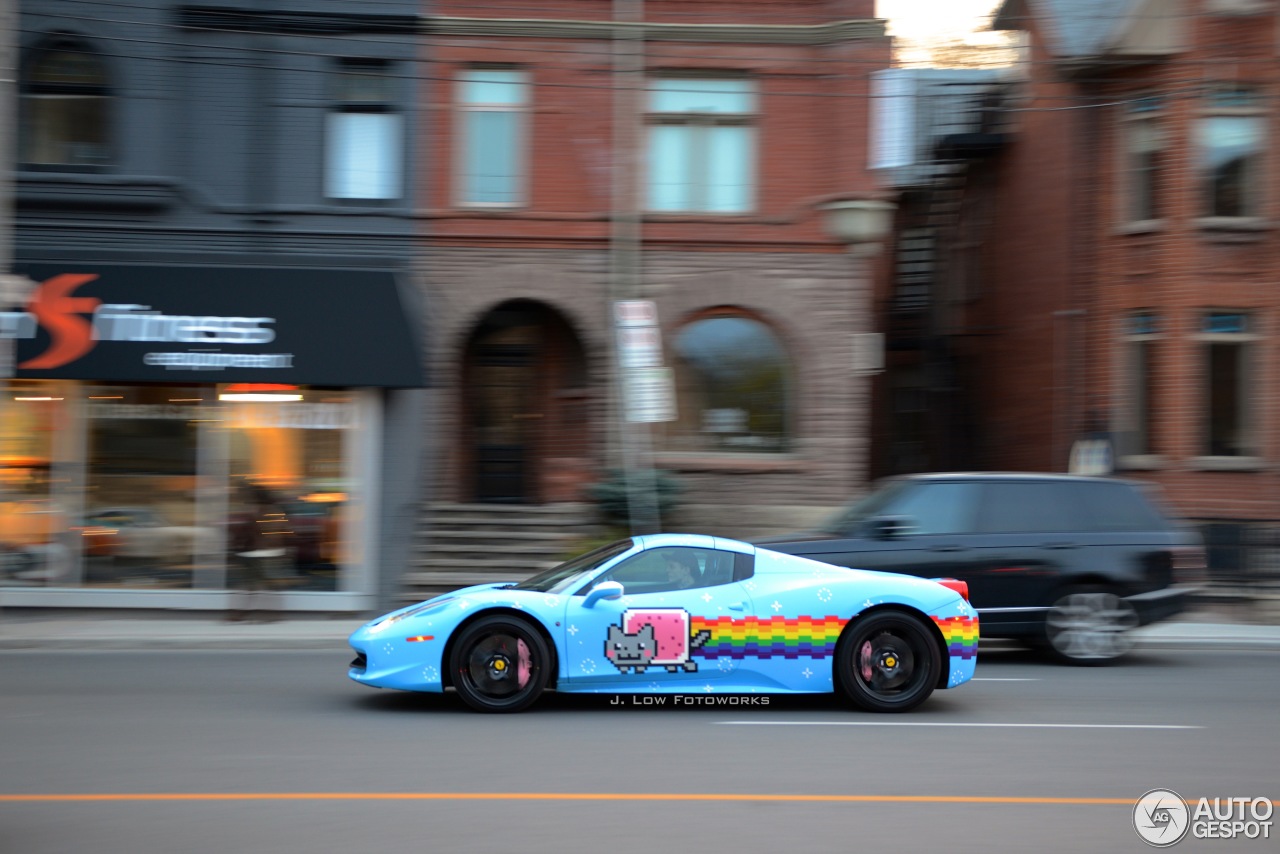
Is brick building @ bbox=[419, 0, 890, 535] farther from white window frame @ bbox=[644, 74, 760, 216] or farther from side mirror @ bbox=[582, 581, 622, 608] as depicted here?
side mirror @ bbox=[582, 581, 622, 608]

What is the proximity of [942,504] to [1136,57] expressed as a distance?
10.5m

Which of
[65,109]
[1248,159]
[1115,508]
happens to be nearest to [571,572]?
[1115,508]

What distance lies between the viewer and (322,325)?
15922 millimetres

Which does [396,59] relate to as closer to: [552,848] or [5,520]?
[5,520]

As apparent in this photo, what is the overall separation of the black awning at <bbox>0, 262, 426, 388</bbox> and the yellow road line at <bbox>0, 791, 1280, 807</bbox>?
9568 millimetres

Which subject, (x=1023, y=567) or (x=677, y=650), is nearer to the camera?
(x=677, y=650)

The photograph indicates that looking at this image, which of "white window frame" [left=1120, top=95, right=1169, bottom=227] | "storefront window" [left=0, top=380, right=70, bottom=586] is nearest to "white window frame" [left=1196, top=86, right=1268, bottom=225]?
"white window frame" [left=1120, top=95, right=1169, bottom=227]

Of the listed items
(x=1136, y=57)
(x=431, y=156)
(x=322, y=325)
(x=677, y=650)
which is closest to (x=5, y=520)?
(x=322, y=325)

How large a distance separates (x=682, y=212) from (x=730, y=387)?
99.5 inches

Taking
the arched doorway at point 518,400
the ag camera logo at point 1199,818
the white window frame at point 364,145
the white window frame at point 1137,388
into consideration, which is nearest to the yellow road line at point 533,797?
the ag camera logo at point 1199,818

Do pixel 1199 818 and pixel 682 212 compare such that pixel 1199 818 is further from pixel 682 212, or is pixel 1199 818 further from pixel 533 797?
pixel 682 212

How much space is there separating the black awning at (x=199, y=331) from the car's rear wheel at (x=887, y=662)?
8386 millimetres

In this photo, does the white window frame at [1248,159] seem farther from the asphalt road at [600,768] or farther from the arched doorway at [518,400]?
the asphalt road at [600,768]

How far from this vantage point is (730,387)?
699 inches
